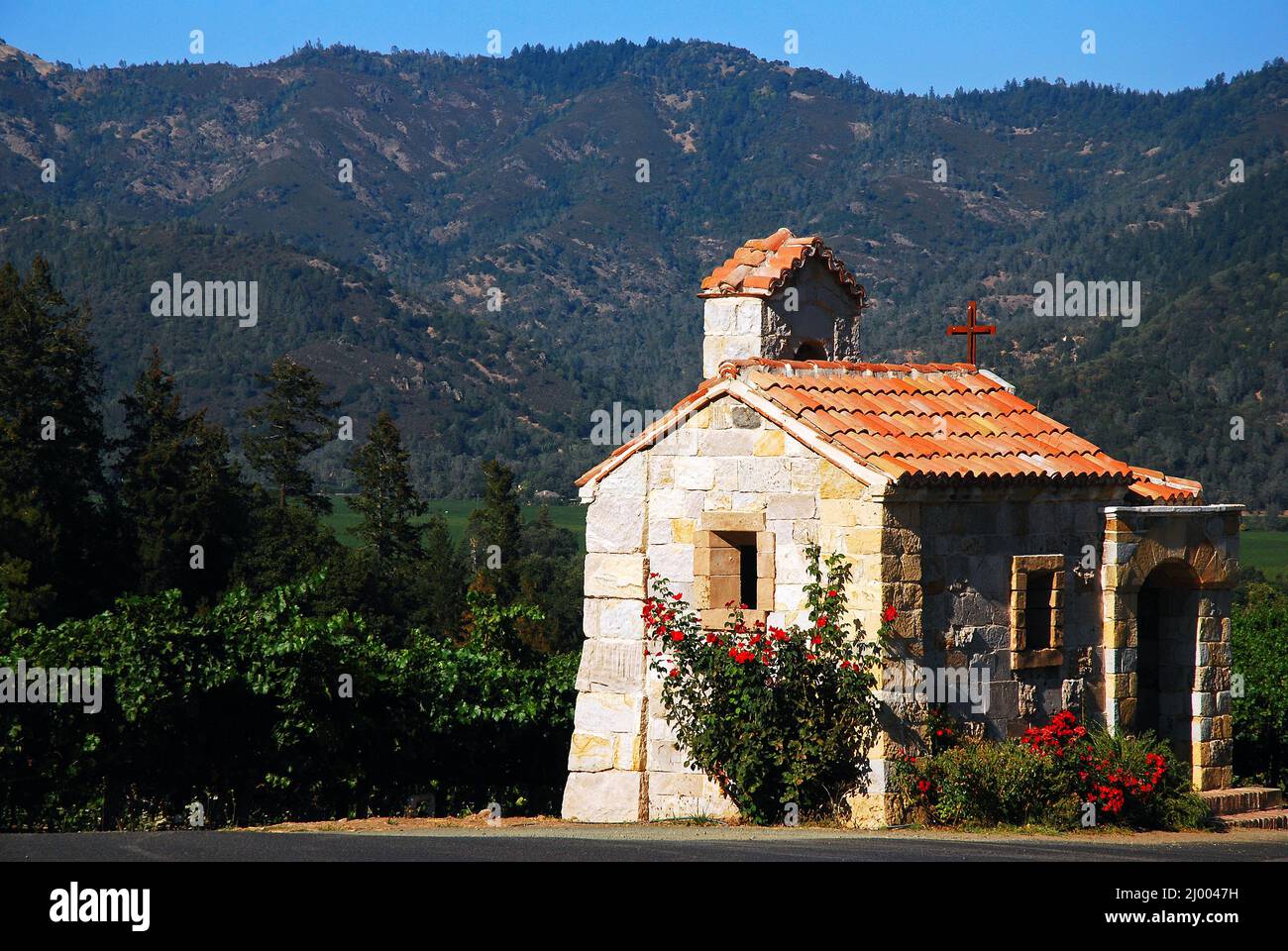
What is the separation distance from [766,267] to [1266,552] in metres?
54.5

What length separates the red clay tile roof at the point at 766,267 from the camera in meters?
15.8

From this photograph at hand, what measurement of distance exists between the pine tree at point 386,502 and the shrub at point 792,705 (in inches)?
1283

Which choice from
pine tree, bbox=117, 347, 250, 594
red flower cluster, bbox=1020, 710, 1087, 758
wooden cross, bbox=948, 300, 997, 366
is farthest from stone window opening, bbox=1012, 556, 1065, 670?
pine tree, bbox=117, 347, 250, 594

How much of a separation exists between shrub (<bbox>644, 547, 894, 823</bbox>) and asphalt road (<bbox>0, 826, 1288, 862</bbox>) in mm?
1221

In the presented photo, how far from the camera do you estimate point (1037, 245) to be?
145 meters

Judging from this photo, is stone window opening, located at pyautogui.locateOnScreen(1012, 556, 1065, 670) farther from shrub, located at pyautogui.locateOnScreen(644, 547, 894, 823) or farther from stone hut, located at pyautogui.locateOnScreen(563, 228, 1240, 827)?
shrub, located at pyautogui.locateOnScreen(644, 547, 894, 823)

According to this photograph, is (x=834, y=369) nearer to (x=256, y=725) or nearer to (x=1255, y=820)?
(x=1255, y=820)

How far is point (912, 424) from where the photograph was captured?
1497cm

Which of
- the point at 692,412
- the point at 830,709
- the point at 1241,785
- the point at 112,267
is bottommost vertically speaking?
the point at 1241,785

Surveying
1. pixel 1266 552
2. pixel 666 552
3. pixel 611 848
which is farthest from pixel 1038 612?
pixel 1266 552

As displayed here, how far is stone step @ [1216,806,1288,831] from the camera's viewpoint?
1498 cm
